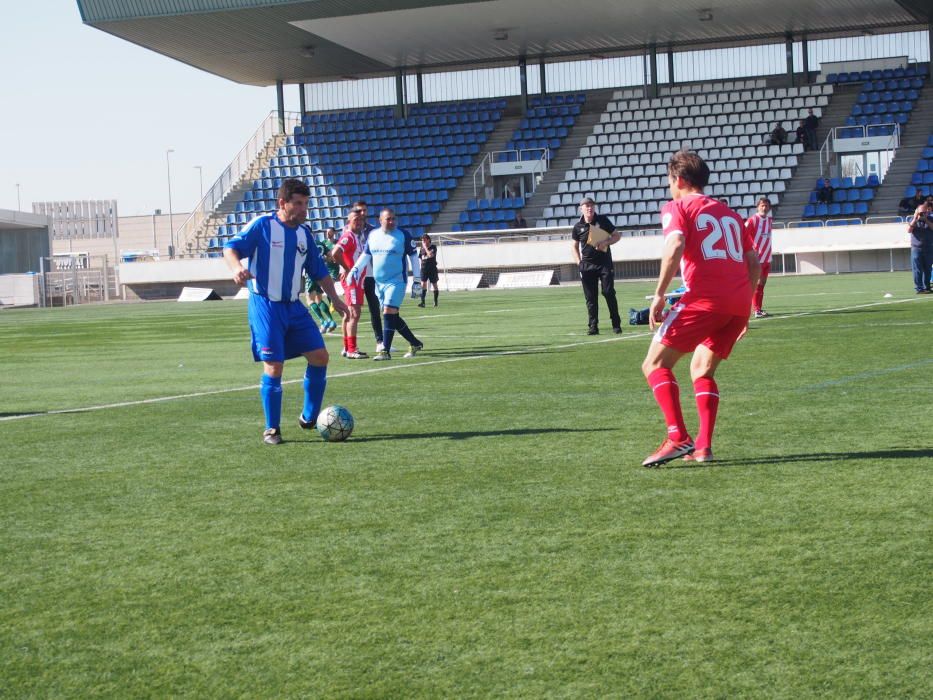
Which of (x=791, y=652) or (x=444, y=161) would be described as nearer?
(x=791, y=652)

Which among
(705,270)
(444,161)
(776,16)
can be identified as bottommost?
(705,270)

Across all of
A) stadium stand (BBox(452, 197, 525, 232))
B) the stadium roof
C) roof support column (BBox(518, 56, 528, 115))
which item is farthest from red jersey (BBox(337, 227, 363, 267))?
roof support column (BBox(518, 56, 528, 115))

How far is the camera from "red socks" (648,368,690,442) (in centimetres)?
762

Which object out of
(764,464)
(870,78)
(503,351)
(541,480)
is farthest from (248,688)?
(870,78)

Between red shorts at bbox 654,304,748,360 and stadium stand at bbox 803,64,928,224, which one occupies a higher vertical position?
stadium stand at bbox 803,64,928,224

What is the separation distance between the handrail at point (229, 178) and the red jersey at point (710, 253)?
1879 inches

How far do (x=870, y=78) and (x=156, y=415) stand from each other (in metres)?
44.6

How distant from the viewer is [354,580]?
16.9ft

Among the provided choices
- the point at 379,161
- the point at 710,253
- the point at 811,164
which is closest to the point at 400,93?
the point at 379,161

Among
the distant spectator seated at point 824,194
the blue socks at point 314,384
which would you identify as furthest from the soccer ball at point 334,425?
the distant spectator seated at point 824,194

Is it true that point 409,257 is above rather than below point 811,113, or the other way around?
below

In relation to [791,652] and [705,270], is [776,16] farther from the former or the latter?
[791,652]

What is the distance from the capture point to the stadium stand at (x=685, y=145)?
47969mm

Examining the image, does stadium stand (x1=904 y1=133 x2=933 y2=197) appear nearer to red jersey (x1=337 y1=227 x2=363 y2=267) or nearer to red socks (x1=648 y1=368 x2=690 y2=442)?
red jersey (x1=337 y1=227 x2=363 y2=267)
